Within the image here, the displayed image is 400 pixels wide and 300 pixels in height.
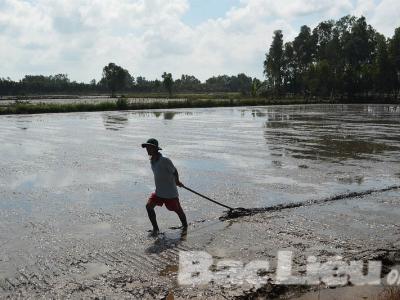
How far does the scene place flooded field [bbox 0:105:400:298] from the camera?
5.54 metres

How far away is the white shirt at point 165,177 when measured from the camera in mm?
6867

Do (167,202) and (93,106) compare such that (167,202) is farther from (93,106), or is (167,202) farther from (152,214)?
(93,106)

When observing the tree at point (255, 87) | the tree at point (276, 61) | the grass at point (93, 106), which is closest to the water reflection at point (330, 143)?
the grass at point (93, 106)

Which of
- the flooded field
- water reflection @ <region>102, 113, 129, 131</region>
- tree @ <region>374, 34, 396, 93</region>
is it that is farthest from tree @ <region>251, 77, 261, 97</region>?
the flooded field

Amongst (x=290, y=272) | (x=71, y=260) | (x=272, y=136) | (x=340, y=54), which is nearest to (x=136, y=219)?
Answer: (x=71, y=260)

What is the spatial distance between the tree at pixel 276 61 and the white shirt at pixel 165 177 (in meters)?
84.6

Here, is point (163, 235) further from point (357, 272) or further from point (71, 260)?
point (357, 272)

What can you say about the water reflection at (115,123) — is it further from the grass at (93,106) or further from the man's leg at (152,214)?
the man's leg at (152,214)

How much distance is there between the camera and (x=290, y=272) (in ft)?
17.3

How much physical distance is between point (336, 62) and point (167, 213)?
283 feet

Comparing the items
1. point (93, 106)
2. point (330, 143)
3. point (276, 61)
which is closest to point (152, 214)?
point (330, 143)

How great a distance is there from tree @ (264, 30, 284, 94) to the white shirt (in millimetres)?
84646

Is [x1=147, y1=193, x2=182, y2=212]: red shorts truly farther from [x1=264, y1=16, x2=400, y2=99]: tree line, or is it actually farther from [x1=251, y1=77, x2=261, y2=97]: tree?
[x1=251, y1=77, x2=261, y2=97]: tree

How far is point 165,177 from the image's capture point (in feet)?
22.6
